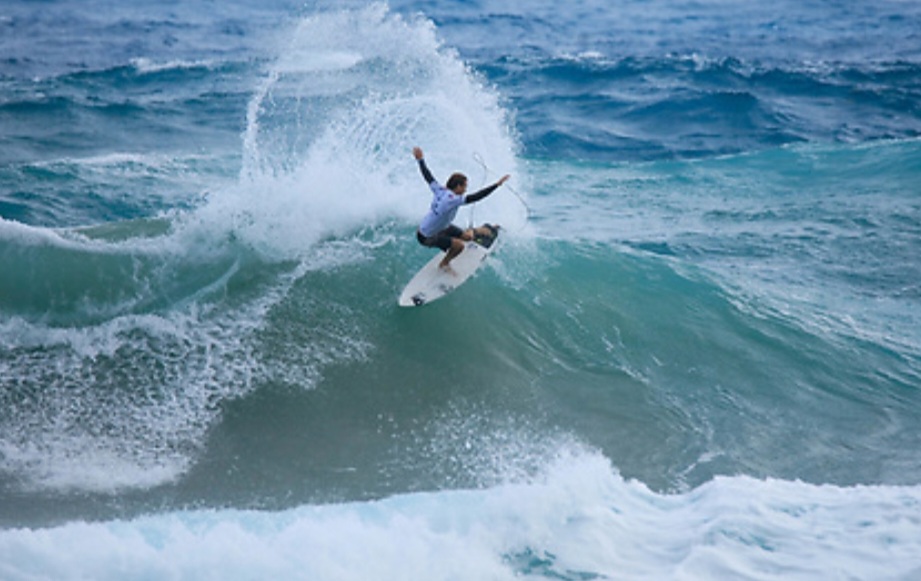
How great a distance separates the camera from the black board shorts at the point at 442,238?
10141mm

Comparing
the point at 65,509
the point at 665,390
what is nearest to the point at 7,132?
the point at 65,509

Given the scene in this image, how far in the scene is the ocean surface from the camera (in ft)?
22.0

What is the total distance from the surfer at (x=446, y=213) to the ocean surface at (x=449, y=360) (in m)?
0.77

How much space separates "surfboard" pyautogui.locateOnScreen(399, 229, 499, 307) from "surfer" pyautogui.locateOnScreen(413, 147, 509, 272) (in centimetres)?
11

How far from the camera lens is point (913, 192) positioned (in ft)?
54.0

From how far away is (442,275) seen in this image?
10414 millimetres

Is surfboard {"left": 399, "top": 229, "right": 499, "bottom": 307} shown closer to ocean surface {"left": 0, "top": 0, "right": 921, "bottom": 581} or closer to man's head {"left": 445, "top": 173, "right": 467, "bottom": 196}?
ocean surface {"left": 0, "top": 0, "right": 921, "bottom": 581}

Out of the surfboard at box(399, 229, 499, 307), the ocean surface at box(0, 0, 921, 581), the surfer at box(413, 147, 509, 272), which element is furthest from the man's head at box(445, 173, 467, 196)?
the ocean surface at box(0, 0, 921, 581)

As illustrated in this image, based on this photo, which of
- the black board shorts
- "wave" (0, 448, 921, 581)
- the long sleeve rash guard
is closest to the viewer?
"wave" (0, 448, 921, 581)

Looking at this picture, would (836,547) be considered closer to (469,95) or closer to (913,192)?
(469,95)

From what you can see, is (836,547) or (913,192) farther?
(913,192)

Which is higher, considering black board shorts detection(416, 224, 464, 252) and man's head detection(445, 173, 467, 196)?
man's head detection(445, 173, 467, 196)

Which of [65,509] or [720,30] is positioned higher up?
[720,30]

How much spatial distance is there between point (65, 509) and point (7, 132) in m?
16.6
